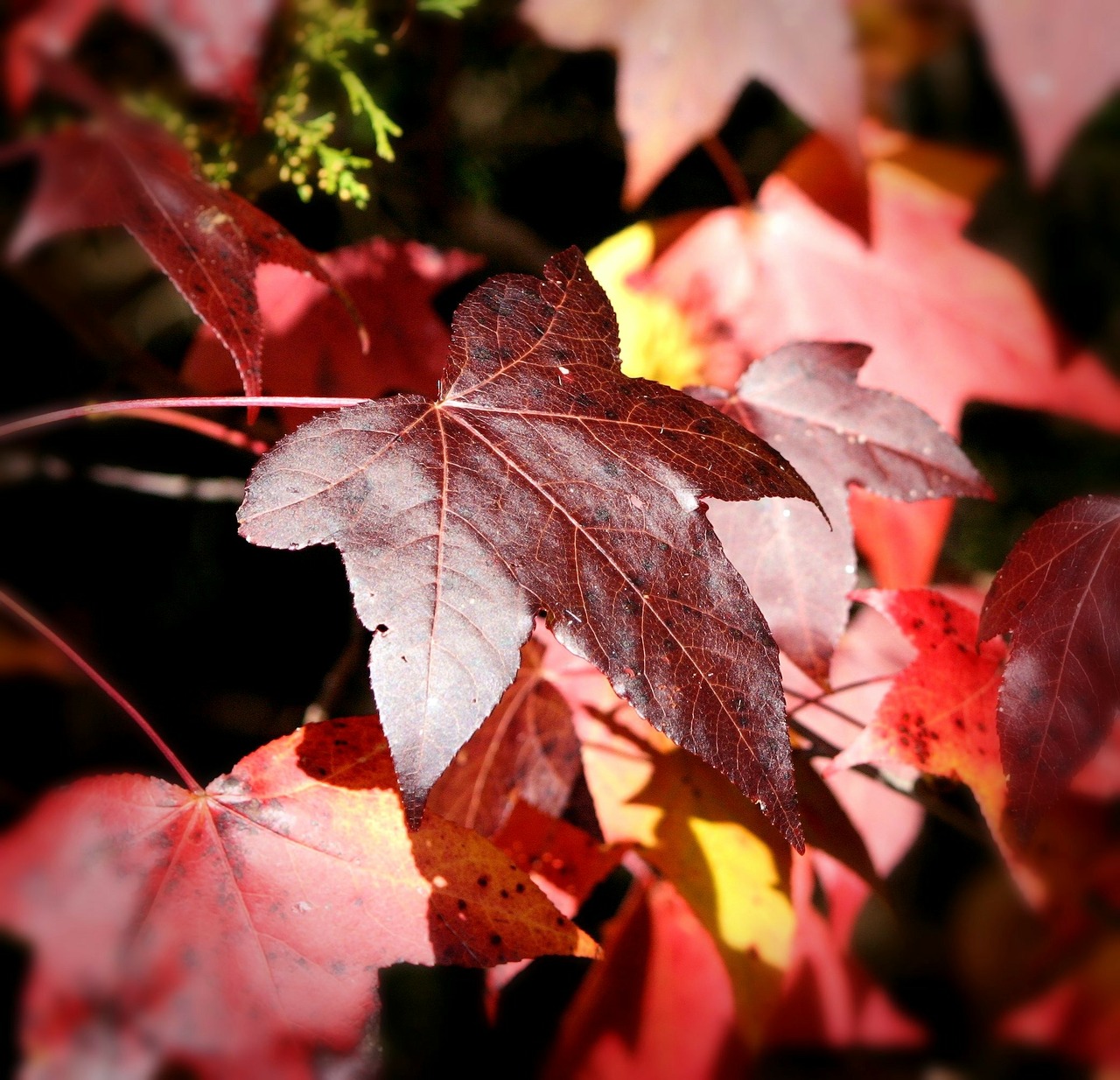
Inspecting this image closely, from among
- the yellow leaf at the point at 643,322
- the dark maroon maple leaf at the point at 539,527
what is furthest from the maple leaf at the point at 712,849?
the yellow leaf at the point at 643,322

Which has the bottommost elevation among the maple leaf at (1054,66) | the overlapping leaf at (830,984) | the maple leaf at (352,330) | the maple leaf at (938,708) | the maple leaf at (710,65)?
the overlapping leaf at (830,984)

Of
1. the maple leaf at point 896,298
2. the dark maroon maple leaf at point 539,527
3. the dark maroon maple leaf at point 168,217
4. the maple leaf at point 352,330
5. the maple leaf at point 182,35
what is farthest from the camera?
the maple leaf at point 896,298

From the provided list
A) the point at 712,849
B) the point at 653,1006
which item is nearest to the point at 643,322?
the point at 712,849

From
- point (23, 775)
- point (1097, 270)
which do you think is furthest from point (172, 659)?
point (1097, 270)

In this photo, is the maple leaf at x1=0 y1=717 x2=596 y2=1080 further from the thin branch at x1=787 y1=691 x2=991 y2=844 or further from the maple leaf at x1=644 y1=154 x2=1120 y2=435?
the maple leaf at x1=644 y1=154 x2=1120 y2=435

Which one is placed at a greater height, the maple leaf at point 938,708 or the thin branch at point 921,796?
the maple leaf at point 938,708

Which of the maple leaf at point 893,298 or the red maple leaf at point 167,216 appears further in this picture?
the maple leaf at point 893,298

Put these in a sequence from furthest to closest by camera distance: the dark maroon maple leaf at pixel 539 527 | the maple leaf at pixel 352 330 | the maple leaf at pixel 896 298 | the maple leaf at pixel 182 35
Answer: the maple leaf at pixel 896 298 → the maple leaf at pixel 352 330 → the maple leaf at pixel 182 35 → the dark maroon maple leaf at pixel 539 527

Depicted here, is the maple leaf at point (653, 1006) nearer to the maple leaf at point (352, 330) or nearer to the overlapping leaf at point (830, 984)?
the overlapping leaf at point (830, 984)

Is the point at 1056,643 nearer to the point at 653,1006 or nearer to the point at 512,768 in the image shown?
the point at 512,768
